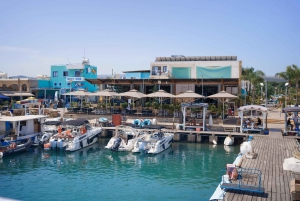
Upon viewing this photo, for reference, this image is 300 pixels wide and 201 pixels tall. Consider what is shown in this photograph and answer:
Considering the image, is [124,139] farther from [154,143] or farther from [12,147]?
[12,147]

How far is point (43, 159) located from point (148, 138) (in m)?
8.55

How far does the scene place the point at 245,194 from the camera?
39.2 ft

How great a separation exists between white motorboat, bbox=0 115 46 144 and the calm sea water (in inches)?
63.1

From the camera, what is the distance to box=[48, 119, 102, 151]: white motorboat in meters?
25.8

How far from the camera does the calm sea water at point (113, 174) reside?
16.2 meters

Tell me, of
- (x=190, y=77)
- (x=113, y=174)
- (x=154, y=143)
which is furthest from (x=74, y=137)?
(x=190, y=77)

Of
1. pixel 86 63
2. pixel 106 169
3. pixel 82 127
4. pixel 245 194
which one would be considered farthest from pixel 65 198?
pixel 86 63

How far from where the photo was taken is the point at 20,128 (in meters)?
27.2

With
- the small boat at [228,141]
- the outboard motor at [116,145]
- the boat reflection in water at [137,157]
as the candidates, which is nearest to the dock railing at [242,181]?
the boat reflection in water at [137,157]

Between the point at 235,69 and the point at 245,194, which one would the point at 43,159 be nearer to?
the point at 245,194

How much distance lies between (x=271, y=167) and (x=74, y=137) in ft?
55.5

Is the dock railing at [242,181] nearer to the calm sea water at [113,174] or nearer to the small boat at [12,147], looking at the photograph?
the calm sea water at [113,174]

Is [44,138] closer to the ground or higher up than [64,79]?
closer to the ground

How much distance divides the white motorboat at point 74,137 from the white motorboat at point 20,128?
1947mm
